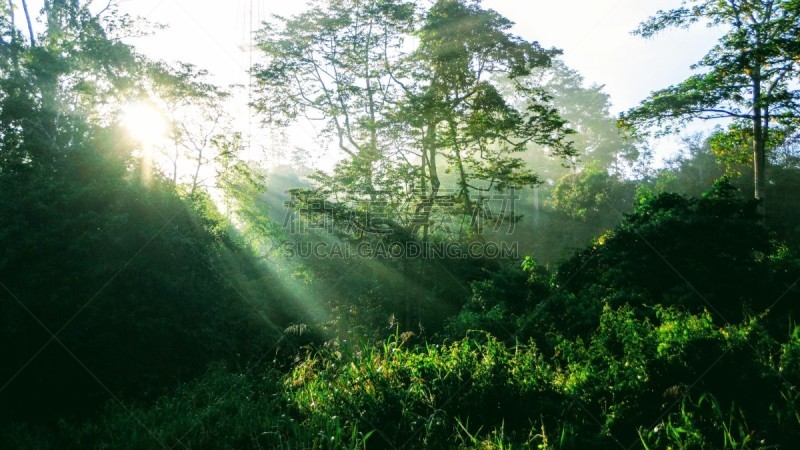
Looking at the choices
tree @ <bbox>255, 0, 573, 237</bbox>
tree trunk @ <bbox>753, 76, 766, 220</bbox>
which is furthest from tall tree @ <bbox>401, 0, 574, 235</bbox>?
tree trunk @ <bbox>753, 76, 766, 220</bbox>

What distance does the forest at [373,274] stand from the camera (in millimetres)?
5277

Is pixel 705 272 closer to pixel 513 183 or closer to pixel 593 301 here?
pixel 593 301

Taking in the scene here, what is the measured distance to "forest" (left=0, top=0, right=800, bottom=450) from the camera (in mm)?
5277

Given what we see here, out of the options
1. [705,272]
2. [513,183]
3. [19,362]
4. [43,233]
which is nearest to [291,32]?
[513,183]

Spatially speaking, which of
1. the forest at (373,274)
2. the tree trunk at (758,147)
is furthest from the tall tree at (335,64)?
the tree trunk at (758,147)

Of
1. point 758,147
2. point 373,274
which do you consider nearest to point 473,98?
point 373,274

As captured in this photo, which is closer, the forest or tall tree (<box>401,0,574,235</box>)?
the forest

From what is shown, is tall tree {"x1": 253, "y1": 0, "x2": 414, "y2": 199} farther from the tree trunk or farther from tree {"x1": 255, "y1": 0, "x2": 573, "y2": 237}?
the tree trunk

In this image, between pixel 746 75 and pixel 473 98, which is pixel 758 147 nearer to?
pixel 746 75

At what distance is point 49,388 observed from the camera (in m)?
8.42

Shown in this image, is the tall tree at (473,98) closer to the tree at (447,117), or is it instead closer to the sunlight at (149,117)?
the tree at (447,117)

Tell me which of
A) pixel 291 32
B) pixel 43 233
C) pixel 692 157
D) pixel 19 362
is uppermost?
pixel 291 32

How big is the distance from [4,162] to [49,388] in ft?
16.2

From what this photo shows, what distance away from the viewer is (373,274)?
57.7 feet
